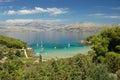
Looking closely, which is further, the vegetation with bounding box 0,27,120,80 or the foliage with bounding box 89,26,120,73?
the foliage with bounding box 89,26,120,73

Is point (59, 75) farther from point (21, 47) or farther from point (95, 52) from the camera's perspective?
point (21, 47)

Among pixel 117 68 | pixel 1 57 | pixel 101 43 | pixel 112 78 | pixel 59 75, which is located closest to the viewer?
pixel 112 78

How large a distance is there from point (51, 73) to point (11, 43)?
74.2 m

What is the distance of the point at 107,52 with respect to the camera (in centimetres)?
3067

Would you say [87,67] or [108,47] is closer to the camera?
[87,67]

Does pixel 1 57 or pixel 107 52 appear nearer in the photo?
pixel 107 52

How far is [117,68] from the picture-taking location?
95.9ft

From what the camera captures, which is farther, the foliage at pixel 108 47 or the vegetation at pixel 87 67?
the foliage at pixel 108 47

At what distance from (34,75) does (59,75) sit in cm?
220

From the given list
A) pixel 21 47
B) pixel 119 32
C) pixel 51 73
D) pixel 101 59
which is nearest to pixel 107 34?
pixel 119 32

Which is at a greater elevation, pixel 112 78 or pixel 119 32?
pixel 119 32

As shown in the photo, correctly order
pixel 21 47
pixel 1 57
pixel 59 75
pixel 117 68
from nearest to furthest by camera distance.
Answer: pixel 59 75 → pixel 117 68 → pixel 1 57 → pixel 21 47

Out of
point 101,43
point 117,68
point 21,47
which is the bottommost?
point 21,47

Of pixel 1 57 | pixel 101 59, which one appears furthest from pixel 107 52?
pixel 1 57
